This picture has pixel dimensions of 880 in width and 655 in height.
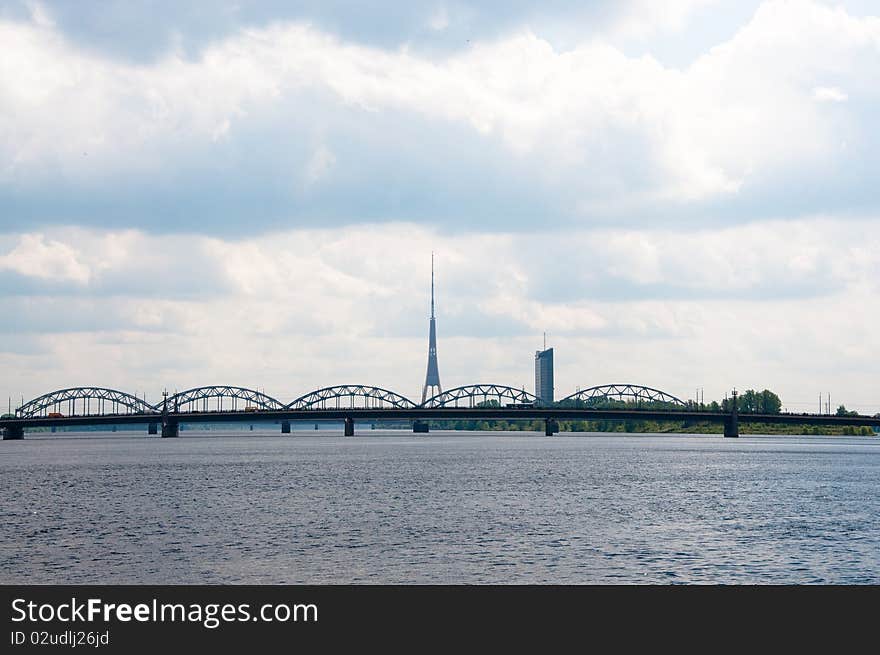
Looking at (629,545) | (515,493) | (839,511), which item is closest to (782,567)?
(629,545)

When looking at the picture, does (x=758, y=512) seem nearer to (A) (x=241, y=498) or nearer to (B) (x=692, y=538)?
(B) (x=692, y=538)

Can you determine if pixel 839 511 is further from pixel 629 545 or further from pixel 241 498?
pixel 241 498

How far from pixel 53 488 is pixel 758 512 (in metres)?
64.9

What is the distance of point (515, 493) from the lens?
94.6 m

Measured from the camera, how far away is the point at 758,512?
77.8m

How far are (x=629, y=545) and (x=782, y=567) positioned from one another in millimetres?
9362
